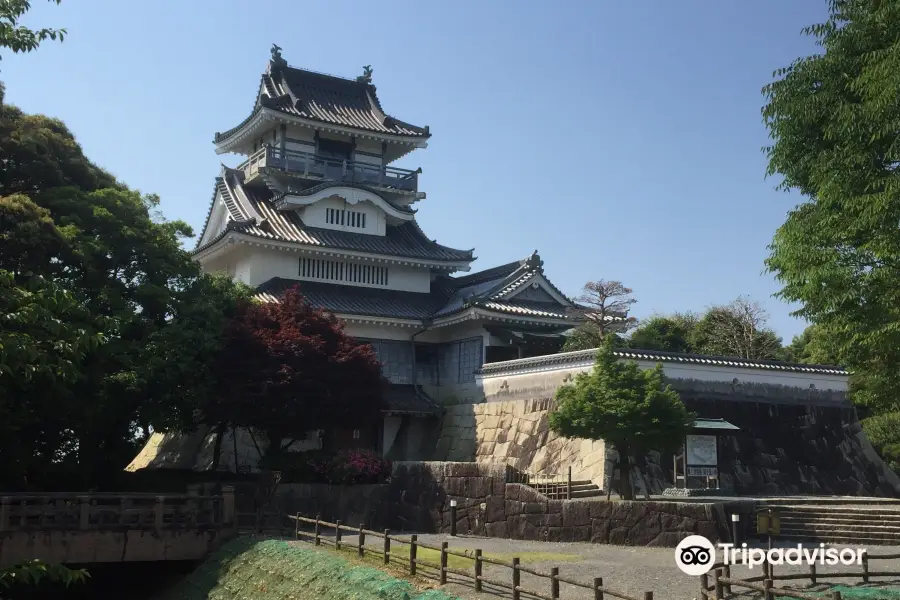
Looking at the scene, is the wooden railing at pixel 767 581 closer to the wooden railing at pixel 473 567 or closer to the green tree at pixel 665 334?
the wooden railing at pixel 473 567

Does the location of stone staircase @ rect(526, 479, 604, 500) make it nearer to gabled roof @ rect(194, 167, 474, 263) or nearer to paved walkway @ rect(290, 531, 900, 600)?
paved walkway @ rect(290, 531, 900, 600)

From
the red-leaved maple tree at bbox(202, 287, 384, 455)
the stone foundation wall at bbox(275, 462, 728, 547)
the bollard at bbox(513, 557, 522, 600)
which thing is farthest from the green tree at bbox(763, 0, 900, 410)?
the red-leaved maple tree at bbox(202, 287, 384, 455)

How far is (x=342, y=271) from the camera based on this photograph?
34188 millimetres

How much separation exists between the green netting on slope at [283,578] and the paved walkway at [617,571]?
37.9 inches

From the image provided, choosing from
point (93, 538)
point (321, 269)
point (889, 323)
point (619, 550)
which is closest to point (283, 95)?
point (321, 269)

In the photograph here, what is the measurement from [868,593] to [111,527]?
15.8 metres

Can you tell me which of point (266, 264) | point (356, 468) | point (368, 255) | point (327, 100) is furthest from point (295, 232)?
point (356, 468)

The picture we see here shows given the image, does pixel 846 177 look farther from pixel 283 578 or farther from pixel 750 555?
pixel 283 578

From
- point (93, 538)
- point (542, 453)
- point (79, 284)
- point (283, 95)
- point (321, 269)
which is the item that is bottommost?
point (93, 538)

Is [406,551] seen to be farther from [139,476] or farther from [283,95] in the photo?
[283,95]

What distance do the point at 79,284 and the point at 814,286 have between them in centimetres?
1847

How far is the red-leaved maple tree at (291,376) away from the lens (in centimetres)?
2452

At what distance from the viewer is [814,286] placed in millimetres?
15727

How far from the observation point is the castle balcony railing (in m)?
35.6
